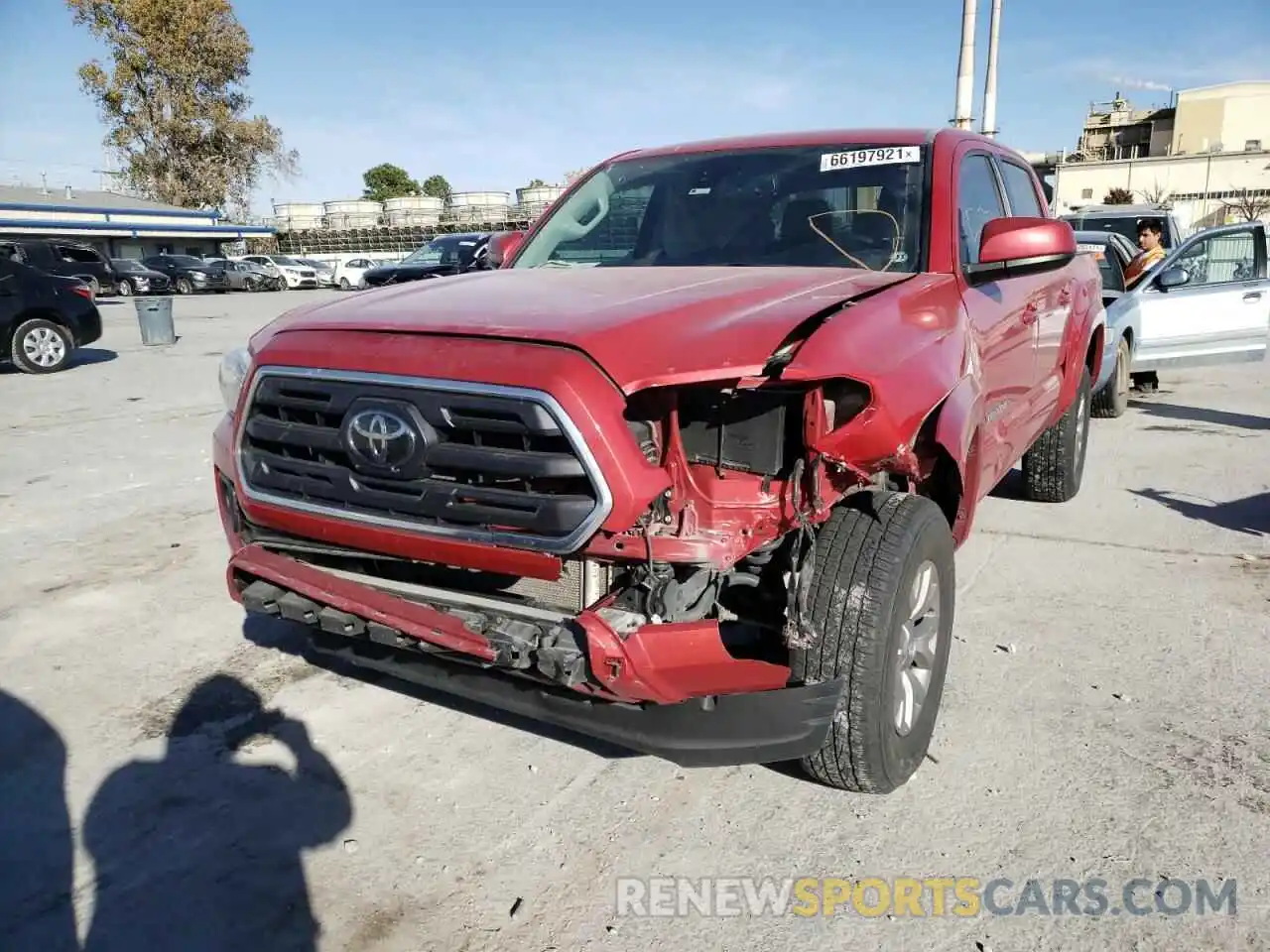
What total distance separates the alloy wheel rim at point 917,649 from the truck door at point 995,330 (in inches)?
27.8

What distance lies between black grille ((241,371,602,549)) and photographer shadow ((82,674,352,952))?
3.06 ft

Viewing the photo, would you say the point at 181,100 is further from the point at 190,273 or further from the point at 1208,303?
the point at 1208,303

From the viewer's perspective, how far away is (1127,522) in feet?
17.9

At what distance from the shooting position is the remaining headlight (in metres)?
3.18

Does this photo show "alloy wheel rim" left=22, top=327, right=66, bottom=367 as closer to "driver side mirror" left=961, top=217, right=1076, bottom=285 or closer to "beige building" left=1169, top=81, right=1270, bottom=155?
"driver side mirror" left=961, top=217, right=1076, bottom=285

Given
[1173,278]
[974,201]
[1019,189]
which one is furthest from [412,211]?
[974,201]

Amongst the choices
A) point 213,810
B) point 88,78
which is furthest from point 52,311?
point 88,78

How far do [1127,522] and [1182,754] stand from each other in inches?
108

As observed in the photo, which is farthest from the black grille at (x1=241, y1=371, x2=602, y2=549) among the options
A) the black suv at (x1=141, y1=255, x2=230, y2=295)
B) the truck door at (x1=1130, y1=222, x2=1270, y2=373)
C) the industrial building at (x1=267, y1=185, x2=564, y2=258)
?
the industrial building at (x1=267, y1=185, x2=564, y2=258)

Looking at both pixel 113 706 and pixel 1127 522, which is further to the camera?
pixel 1127 522

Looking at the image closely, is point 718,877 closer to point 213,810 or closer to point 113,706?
point 213,810

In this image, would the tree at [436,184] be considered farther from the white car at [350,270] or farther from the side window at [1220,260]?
the side window at [1220,260]

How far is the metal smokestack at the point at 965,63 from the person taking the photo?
22469mm

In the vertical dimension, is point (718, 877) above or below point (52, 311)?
below
